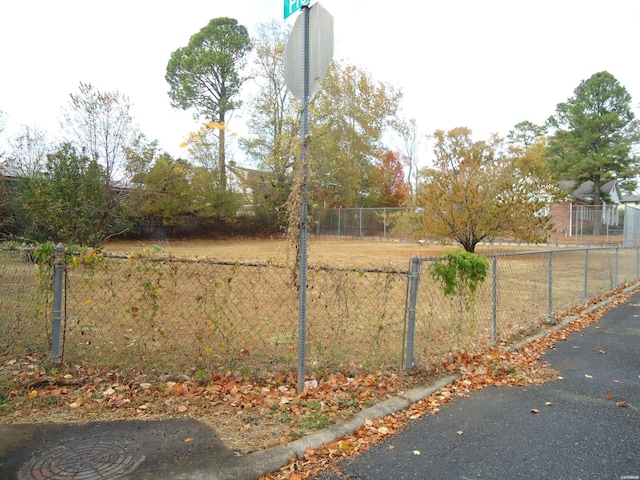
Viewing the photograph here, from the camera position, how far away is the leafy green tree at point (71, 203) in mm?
12109

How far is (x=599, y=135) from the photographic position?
3058 cm

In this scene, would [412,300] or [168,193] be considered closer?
[412,300]

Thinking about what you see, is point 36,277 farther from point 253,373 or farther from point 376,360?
point 376,360

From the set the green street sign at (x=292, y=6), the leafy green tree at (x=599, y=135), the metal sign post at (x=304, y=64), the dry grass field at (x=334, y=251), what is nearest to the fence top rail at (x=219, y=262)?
the metal sign post at (x=304, y=64)

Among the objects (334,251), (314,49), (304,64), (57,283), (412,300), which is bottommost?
(334,251)

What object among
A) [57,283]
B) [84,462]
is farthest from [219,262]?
[84,462]

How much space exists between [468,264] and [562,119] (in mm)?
36008

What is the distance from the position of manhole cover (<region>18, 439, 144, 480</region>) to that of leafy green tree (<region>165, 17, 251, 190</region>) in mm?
31365

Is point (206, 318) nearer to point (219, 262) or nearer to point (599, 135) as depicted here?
point (219, 262)

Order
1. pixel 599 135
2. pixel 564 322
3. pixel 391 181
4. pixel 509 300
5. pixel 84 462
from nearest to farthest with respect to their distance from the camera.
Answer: pixel 84 462 < pixel 564 322 < pixel 509 300 < pixel 599 135 < pixel 391 181

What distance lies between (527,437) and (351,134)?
1330 inches

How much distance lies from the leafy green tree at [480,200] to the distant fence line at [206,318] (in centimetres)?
1173

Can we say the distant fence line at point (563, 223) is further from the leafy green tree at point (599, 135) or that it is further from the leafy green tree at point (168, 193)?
the leafy green tree at point (168, 193)

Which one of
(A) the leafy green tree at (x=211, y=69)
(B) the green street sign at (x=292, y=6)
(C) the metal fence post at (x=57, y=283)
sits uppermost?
(A) the leafy green tree at (x=211, y=69)
